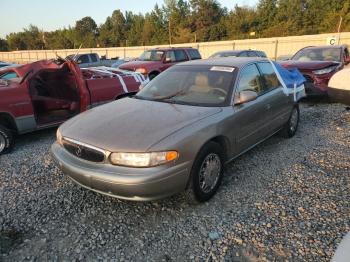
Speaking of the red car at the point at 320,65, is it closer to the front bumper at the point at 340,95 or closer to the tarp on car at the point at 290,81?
the front bumper at the point at 340,95

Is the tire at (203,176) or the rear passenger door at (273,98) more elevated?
the rear passenger door at (273,98)

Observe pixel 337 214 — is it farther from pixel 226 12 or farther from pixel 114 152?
pixel 226 12

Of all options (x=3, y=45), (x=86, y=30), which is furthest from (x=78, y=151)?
(x=86, y=30)

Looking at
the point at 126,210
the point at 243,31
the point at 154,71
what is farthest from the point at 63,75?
the point at 243,31

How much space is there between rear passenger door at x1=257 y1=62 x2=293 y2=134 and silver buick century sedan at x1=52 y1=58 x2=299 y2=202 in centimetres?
2

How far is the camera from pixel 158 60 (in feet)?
40.4

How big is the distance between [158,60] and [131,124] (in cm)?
920

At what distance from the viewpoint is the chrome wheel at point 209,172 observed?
3549 mm

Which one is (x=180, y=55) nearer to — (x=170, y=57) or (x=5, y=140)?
(x=170, y=57)

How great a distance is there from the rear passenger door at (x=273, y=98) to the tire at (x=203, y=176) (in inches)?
57.2

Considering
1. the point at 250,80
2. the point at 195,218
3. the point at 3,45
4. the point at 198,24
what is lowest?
the point at 195,218

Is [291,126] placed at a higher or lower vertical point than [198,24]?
lower

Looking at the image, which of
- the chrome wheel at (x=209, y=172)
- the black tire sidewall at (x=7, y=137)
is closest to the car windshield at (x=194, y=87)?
the chrome wheel at (x=209, y=172)

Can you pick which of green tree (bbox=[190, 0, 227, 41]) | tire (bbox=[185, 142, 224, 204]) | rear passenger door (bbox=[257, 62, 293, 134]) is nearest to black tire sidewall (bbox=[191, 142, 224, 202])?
tire (bbox=[185, 142, 224, 204])
